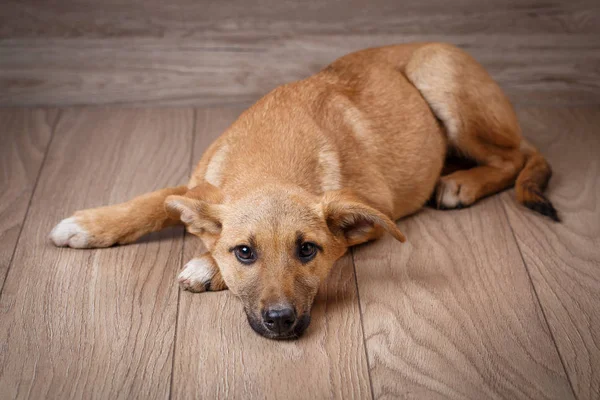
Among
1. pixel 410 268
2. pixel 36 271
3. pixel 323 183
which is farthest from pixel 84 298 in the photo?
pixel 410 268

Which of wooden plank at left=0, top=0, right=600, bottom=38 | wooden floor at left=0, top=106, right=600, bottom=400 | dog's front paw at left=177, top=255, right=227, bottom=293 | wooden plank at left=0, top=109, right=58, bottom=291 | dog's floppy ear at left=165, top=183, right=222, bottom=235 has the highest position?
wooden plank at left=0, top=0, right=600, bottom=38

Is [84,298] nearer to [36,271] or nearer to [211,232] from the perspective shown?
[36,271]

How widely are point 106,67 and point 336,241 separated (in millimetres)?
2286

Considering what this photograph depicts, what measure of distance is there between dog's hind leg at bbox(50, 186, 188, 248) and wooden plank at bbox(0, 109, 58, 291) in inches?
11.1

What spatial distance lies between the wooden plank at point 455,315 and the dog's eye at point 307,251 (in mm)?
399

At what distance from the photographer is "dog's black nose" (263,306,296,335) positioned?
2.84 metres

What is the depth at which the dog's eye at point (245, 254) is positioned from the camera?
2979mm

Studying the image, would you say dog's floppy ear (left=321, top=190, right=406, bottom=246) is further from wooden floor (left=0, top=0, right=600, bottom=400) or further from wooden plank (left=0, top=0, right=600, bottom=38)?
wooden plank (left=0, top=0, right=600, bottom=38)

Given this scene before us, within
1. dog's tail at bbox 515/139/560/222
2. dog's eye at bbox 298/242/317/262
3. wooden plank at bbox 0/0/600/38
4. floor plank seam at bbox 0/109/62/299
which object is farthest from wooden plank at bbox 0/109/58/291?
dog's tail at bbox 515/139/560/222

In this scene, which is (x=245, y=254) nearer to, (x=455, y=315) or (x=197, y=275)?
(x=197, y=275)

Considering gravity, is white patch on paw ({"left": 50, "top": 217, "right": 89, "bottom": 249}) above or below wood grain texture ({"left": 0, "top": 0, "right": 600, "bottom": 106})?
below

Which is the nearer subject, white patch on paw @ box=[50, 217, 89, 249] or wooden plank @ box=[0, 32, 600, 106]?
white patch on paw @ box=[50, 217, 89, 249]

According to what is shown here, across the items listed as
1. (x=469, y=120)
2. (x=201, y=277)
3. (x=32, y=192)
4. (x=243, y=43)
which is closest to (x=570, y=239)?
(x=469, y=120)

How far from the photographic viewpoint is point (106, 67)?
15.3ft
